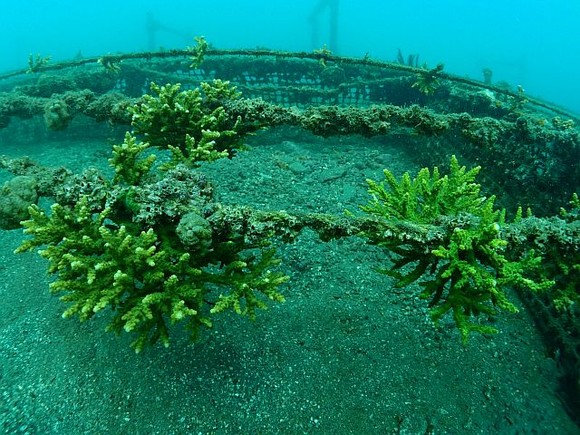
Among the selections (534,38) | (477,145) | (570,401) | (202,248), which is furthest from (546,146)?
(534,38)

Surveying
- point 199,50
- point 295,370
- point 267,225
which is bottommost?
point 295,370

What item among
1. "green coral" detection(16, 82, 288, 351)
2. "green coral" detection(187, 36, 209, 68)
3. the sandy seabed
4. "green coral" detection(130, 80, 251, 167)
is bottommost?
the sandy seabed

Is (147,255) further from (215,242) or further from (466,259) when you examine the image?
(466,259)

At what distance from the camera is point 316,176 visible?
7.88 meters

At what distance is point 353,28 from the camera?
12088 centimetres

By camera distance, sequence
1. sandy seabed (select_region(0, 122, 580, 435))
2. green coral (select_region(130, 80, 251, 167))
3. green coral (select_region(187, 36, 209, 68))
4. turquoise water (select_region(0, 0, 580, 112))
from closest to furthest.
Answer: sandy seabed (select_region(0, 122, 580, 435)) → green coral (select_region(130, 80, 251, 167)) → green coral (select_region(187, 36, 209, 68)) → turquoise water (select_region(0, 0, 580, 112))

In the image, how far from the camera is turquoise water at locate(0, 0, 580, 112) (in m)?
77.1

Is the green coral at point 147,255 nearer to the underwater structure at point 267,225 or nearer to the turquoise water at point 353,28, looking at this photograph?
the underwater structure at point 267,225

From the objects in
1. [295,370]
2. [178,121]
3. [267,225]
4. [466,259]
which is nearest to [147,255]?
[267,225]

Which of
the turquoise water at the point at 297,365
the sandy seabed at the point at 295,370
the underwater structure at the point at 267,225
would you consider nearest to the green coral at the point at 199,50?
the underwater structure at the point at 267,225

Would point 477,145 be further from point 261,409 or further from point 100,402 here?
point 100,402

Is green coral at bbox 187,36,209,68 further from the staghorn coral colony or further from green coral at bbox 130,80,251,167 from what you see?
the staghorn coral colony

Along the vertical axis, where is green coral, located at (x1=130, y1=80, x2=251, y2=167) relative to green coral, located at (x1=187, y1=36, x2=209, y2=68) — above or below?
below

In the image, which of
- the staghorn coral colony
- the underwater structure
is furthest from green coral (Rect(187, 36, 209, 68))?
A: the staghorn coral colony
